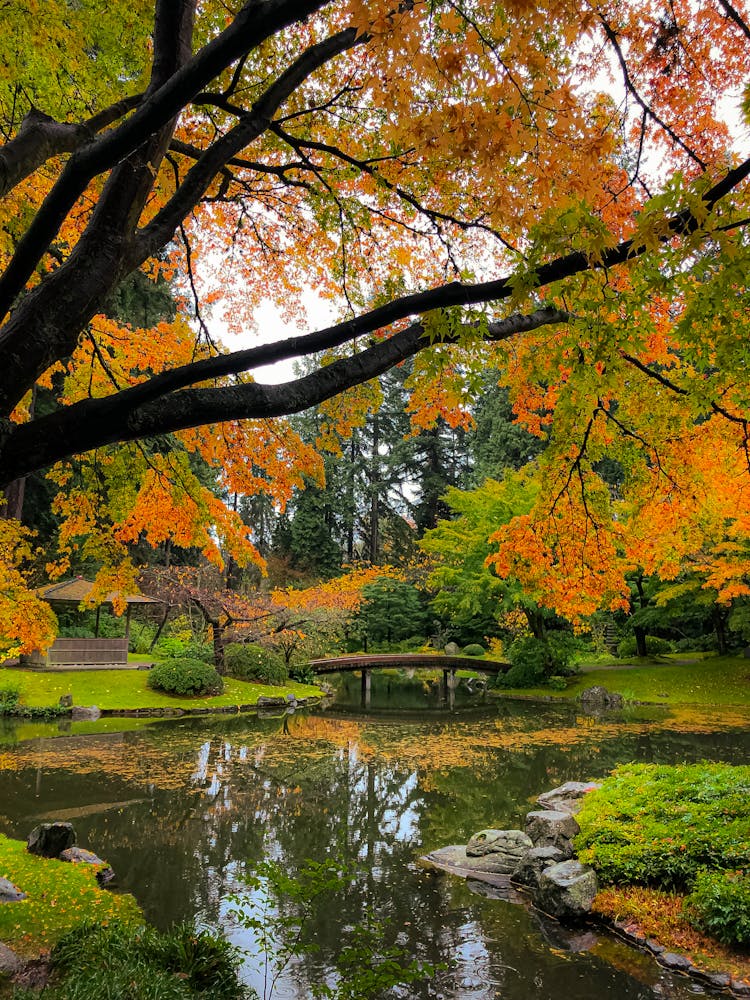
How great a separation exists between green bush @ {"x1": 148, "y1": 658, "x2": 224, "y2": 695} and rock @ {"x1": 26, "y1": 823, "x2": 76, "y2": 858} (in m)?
10.4

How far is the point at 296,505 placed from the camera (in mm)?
38406

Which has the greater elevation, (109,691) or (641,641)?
(641,641)

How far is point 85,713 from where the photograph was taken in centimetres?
1452

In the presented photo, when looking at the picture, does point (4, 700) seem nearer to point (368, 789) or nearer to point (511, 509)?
point (368, 789)

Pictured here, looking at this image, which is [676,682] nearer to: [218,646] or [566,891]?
[218,646]

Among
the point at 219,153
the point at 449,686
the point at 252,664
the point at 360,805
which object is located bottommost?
the point at 449,686

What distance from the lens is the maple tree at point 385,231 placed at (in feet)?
8.07

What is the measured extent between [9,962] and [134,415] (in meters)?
3.64

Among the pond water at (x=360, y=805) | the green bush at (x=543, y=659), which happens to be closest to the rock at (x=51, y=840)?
the pond water at (x=360, y=805)

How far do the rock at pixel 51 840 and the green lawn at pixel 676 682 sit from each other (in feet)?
51.0

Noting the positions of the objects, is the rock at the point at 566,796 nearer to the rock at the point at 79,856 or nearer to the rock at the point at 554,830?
the rock at the point at 554,830

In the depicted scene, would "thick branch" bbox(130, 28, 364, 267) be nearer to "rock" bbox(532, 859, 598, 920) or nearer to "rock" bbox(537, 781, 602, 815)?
"rock" bbox(532, 859, 598, 920)

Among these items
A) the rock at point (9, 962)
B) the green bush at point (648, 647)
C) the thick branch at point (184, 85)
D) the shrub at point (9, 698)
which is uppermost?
the thick branch at point (184, 85)

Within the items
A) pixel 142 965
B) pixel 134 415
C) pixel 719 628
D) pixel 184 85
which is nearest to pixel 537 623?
pixel 719 628
